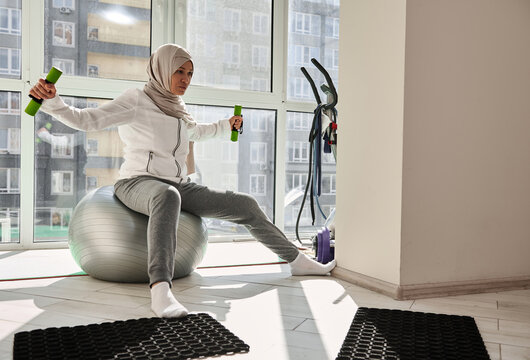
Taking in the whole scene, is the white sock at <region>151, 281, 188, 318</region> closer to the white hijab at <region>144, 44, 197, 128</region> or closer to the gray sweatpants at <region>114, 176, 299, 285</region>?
the gray sweatpants at <region>114, 176, 299, 285</region>

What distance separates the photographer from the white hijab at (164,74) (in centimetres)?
256

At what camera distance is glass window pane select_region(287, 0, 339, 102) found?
4168mm

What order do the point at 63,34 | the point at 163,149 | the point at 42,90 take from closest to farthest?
the point at 42,90 → the point at 163,149 → the point at 63,34

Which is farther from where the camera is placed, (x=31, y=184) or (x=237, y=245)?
(x=237, y=245)

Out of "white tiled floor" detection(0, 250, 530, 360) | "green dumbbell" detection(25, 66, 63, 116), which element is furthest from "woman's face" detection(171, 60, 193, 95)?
"white tiled floor" detection(0, 250, 530, 360)

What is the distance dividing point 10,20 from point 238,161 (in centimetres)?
183

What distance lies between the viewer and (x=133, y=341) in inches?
61.4

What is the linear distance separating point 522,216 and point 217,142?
226 cm

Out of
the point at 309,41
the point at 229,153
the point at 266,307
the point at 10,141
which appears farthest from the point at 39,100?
the point at 309,41

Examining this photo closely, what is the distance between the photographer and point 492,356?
4.89 ft

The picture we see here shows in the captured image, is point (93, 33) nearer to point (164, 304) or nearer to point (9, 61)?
point (9, 61)

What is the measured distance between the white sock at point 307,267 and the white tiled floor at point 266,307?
0.18 ft

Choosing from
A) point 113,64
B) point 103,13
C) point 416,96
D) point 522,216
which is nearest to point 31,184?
point 113,64

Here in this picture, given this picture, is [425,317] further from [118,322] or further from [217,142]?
[217,142]
